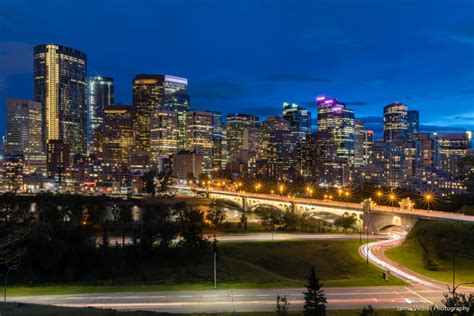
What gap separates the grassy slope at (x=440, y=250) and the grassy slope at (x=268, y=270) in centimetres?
463

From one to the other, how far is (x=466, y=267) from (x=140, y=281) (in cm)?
3202

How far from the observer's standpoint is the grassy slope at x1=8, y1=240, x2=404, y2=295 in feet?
122

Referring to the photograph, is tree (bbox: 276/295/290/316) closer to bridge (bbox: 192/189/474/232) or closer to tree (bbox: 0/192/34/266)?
tree (bbox: 0/192/34/266)

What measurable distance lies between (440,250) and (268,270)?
19383 millimetres

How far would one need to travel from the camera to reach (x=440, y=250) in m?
49.9

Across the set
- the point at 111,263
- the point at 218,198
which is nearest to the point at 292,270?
the point at 111,263

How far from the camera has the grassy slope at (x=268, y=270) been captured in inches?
1465

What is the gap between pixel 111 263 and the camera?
47.4 metres

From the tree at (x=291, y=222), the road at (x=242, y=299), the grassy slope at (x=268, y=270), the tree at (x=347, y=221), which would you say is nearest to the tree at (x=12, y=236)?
the grassy slope at (x=268, y=270)

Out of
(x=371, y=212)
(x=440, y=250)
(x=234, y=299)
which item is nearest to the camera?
(x=234, y=299)

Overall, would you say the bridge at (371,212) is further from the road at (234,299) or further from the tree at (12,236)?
the tree at (12,236)

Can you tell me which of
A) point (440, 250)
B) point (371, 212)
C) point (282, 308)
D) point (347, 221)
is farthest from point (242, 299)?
point (347, 221)

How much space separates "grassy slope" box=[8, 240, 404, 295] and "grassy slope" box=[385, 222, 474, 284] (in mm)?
4626

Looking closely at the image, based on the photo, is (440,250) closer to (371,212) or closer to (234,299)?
(371,212)
